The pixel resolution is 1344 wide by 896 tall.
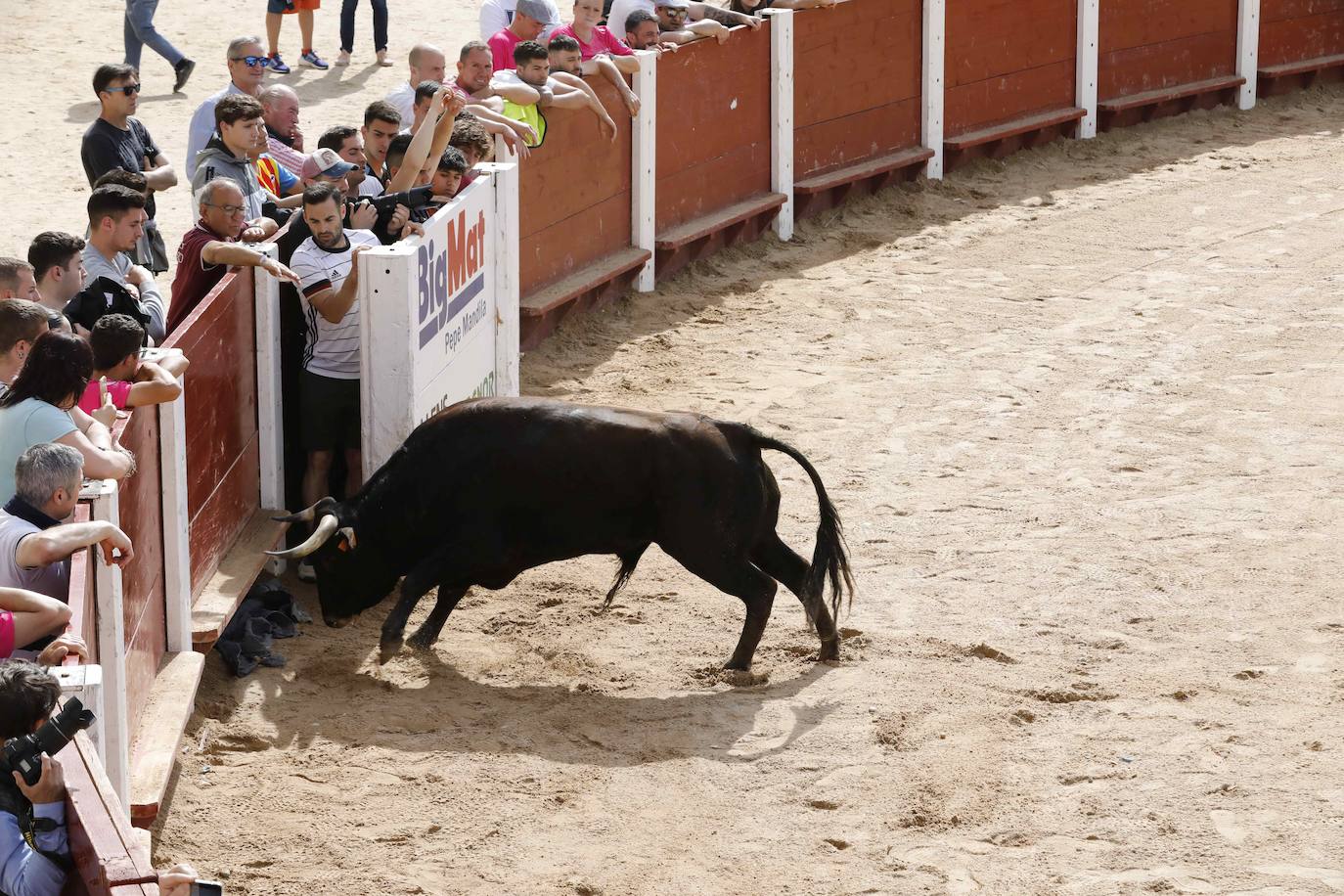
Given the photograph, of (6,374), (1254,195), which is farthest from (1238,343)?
(6,374)

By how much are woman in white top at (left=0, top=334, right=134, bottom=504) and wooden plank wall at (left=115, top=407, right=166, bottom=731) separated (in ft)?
1.36

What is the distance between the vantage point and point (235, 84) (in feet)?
28.4

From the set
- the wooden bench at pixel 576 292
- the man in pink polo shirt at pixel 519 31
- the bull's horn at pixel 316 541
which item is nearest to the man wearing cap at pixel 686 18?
the man in pink polo shirt at pixel 519 31

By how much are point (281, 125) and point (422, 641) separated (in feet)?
9.25

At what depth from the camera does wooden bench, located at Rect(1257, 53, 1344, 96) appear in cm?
1617

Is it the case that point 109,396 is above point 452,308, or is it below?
above

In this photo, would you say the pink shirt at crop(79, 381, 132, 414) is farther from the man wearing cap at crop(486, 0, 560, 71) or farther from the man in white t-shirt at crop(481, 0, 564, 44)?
the man in white t-shirt at crop(481, 0, 564, 44)

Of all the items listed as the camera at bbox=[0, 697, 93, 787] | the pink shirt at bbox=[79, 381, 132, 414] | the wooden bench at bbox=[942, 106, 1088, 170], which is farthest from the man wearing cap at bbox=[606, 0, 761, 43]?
the camera at bbox=[0, 697, 93, 787]

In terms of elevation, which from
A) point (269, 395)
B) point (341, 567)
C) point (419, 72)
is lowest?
point (341, 567)

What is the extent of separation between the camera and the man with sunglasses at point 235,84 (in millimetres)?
8211

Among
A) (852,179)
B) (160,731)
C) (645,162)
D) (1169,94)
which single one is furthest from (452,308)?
(1169,94)

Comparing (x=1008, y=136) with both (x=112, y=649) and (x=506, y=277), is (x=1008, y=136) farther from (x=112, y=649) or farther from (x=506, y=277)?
(x=112, y=649)

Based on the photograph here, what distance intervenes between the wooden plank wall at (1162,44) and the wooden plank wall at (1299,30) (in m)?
0.48

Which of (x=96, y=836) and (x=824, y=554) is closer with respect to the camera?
(x=96, y=836)
